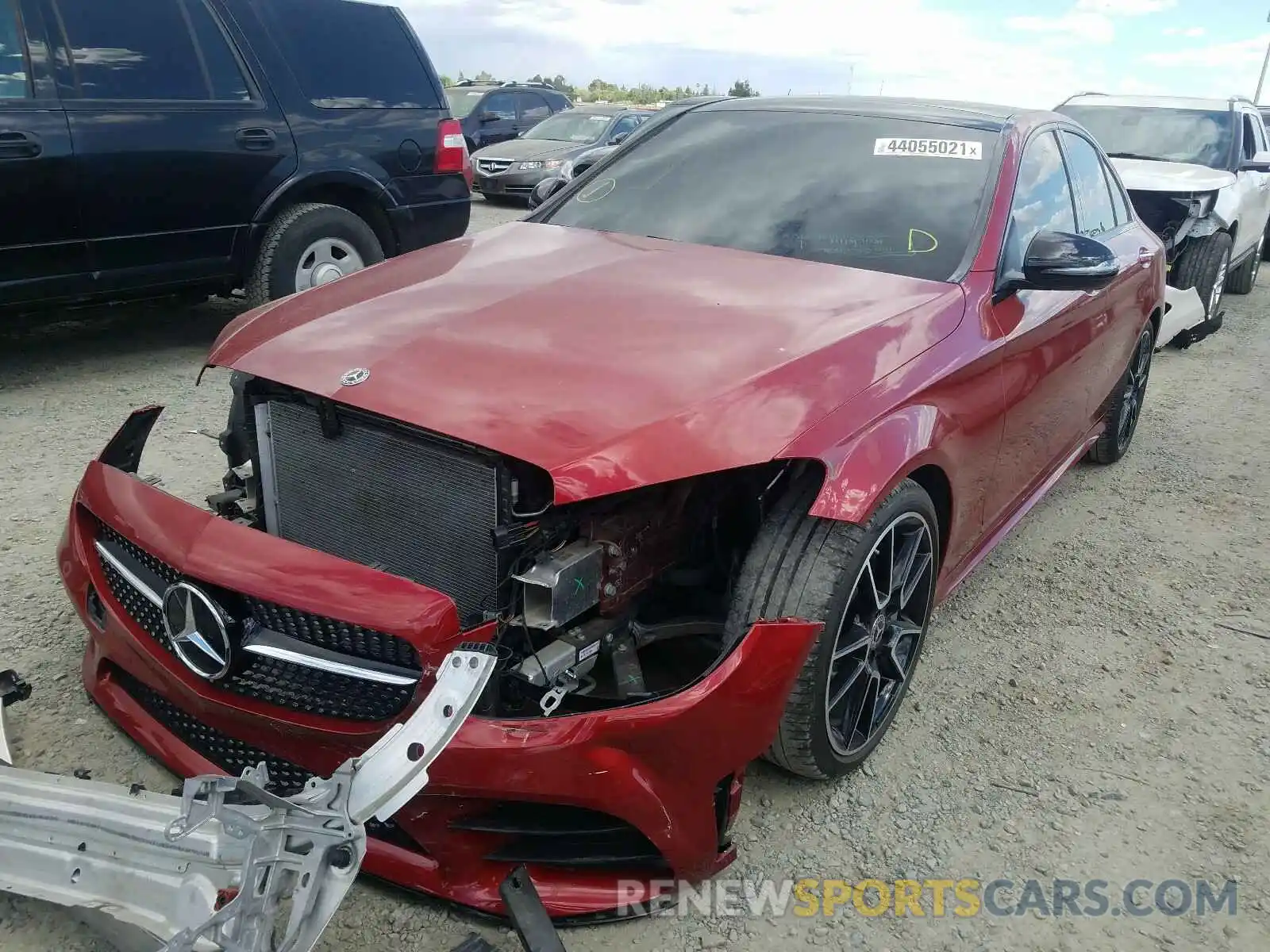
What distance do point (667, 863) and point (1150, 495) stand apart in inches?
141

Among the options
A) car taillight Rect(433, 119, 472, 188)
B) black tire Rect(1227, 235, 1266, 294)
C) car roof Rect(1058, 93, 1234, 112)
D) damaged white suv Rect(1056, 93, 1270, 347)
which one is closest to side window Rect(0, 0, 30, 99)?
car taillight Rect(433, 119, 472, 188)

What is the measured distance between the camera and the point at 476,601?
6.75 feet

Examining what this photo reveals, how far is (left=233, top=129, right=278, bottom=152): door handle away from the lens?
524 cm

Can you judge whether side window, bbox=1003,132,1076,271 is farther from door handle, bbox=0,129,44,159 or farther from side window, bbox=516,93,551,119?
side window, bbox=516,93,551,119

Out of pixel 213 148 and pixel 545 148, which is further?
pixel 545 148

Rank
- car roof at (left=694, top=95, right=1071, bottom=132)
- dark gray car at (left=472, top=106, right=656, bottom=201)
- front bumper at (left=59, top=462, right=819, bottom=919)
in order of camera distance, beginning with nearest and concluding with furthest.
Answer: front bumper at (left=59, top=462, right=819, bottom=919) < car roof at (left=694, top=95, right=1071, bottom=132) < dark gray car at (left=472, top=106, right=656, bottom=201)

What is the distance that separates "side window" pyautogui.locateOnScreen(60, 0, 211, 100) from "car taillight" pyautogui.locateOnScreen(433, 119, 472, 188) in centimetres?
139

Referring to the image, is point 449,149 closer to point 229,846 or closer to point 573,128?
point 229,846

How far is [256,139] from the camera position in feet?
17.4

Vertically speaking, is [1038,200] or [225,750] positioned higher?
[1038,200]

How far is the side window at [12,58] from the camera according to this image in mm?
4547

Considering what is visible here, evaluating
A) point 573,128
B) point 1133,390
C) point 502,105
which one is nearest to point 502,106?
point 502,105

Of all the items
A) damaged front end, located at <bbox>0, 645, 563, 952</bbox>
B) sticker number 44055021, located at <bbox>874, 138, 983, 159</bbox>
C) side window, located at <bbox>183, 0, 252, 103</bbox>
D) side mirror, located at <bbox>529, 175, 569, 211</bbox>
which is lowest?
damaged front end, located at <bbox>0, 645, 563, 952</bbox>

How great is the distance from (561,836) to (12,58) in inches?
182
